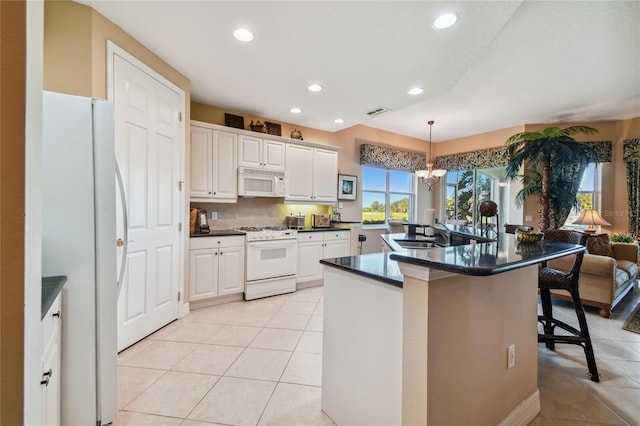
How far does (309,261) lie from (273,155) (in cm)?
171

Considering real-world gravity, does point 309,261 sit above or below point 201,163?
below

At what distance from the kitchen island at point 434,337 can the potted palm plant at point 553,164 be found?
428 centimetres

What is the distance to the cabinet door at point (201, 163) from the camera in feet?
10.9

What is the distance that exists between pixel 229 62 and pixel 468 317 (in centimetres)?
286

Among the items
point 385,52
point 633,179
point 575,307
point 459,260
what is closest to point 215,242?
point 385,52

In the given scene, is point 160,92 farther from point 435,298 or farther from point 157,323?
point 435,298

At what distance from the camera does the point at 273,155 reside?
Answer: 4.04 m

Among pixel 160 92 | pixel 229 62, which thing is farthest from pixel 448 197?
pixel 160 92

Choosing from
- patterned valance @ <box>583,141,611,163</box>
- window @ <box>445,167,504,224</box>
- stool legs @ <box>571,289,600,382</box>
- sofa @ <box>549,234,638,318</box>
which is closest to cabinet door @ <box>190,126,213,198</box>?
stool legs @ <box>571,289,600,382</box>

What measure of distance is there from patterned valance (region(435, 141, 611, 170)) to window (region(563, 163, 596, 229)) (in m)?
0.29

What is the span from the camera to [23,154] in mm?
467

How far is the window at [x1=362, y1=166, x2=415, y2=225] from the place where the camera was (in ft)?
18.9

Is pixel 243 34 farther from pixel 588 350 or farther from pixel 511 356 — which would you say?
pixel 588 350

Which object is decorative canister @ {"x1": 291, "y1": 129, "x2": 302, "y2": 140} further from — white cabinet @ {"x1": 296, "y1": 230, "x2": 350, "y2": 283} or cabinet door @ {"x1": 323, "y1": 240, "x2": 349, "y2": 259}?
cabinet door @ {"x1": 323, "y1": 240, "x2": 349, "y2": 259}
